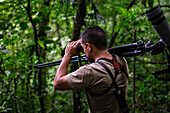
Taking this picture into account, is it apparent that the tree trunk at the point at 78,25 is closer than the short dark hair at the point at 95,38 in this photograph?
No

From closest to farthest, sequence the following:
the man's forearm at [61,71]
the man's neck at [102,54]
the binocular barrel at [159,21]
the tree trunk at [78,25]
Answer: the binocular barrel at [159,21] < the man's forearm at [61,71] < the man's neck at [102,54] < the tree trunk at [78,25]

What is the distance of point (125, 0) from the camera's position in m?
4.71

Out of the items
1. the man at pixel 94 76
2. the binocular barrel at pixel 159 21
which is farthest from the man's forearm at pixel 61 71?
the binocular barrel at pixel 159 21

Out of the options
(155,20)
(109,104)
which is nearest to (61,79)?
(109,104)

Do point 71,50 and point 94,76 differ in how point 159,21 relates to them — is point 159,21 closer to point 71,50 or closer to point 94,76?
point 94,76

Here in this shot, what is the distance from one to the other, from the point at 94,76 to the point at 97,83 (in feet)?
0.26

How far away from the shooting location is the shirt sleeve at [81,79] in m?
1.68

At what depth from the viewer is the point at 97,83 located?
67.4 inches

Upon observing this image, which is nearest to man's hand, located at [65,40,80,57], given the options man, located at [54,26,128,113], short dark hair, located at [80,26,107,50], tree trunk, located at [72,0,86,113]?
man, located at [54,26,128,113]

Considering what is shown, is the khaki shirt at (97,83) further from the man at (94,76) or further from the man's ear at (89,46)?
the man's ear at (89,46)

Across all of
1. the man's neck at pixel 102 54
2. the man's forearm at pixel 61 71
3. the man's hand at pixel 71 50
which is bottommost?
the man's forearm at pixel 61 71

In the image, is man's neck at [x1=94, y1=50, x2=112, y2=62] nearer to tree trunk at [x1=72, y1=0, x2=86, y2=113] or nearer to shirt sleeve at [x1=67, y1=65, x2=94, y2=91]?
shirt sleeve at [x1=67, y1=65, x2=94, y2=91]

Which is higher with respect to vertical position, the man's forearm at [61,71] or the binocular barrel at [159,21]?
the binocular barrel at [159,21]

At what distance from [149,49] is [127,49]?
33cm
